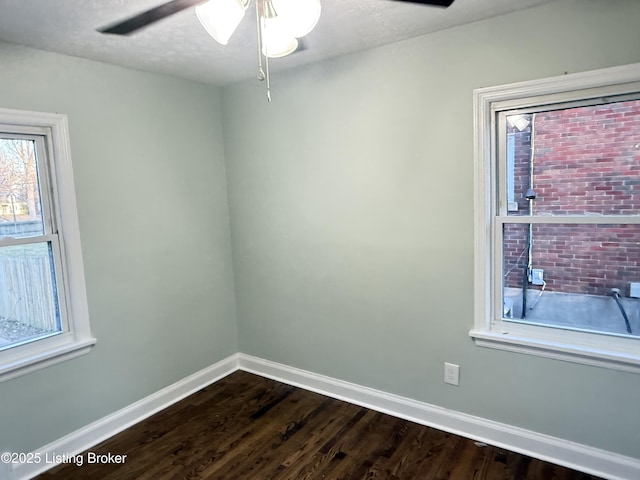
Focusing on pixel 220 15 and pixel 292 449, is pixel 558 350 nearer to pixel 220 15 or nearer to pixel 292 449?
pixel 292 449

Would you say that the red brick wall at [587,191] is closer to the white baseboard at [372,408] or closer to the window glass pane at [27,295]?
the white baseboard at [372,408]

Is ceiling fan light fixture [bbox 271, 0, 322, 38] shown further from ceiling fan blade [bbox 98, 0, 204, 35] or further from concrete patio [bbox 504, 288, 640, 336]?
concrete patio [bbox 504, 288, 640, 336]

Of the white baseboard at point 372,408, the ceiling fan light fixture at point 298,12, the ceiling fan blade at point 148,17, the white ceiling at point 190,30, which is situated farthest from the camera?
the white baseboard at point 372,408

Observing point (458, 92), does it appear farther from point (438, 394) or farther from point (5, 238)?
point (5, 238)

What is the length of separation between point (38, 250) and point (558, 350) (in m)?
2.87

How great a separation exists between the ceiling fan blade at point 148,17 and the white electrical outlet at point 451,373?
87.4 inches

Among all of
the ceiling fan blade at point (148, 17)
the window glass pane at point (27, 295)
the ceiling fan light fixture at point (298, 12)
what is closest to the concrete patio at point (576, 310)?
the ceiling fan light fixture at point (298, 12)

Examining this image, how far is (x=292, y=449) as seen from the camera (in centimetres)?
233

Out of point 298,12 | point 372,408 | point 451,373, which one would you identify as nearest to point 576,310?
point 451,373

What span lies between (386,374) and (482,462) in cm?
73

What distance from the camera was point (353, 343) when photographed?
9.08 ft

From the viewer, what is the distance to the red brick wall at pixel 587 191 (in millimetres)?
1922

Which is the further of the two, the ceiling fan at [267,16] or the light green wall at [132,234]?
the light green wall at [132,234]

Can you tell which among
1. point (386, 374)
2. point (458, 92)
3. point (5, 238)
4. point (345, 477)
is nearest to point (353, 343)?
point (386, 374)
